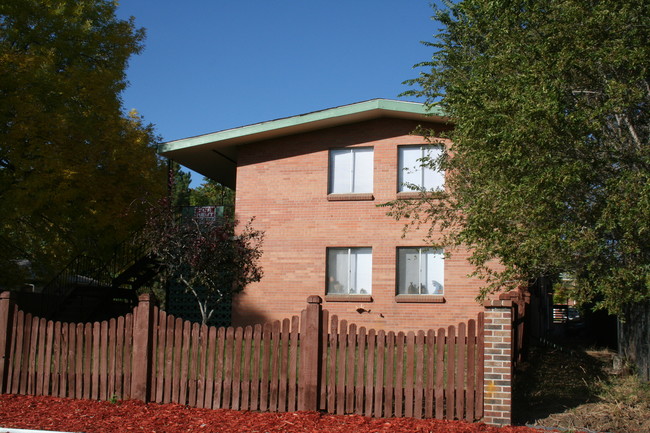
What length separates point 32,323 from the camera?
12.1 m

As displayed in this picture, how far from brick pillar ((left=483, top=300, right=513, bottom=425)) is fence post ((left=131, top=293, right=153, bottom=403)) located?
4.94m

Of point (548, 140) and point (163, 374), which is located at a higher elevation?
point (548, 140)

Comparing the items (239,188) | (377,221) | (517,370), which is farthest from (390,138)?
(517,370)

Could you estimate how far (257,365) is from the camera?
1043cm

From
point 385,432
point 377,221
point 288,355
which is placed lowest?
point 385,432

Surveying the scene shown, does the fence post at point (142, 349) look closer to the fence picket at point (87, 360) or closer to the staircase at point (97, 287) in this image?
the fence picket at point (87, 360)

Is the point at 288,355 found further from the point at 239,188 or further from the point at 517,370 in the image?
the point at 239,188

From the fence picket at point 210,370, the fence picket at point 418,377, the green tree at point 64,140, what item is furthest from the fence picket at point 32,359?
the green tree at point 64,140

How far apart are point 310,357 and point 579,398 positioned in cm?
406

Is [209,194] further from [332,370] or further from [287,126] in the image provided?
[332,370]

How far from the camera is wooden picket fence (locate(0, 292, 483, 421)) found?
31.5 feet

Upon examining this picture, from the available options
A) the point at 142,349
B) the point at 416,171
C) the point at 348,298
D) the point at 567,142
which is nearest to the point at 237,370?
the point at 142,349

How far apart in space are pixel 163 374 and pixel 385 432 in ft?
12.2

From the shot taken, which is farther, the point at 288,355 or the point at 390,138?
the point at 390,138
